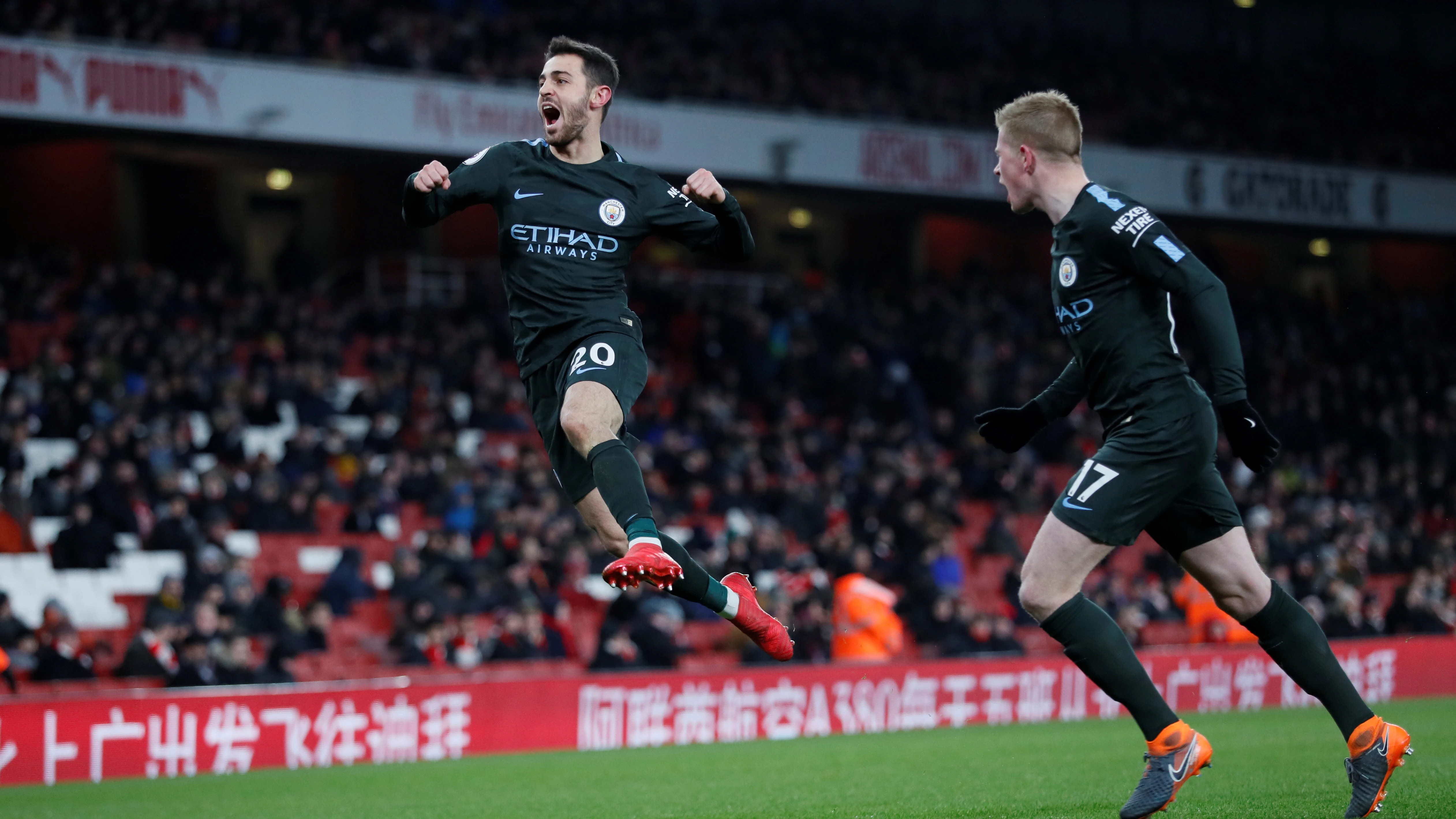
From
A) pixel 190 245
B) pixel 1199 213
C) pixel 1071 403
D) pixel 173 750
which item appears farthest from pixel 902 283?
Answer: pixel 1071 403

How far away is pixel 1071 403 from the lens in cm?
586

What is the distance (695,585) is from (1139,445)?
73.8 inches

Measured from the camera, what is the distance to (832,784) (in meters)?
8.42

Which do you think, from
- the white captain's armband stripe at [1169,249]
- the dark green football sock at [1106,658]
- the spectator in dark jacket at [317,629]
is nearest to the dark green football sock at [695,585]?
the dark green football sock at [1106,658]

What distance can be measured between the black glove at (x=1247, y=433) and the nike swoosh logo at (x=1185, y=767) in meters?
0.90

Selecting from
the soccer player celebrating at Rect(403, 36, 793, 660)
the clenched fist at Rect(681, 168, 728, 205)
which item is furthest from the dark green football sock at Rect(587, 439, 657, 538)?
the clenched fist at Rect(681, 168, 728, 205)

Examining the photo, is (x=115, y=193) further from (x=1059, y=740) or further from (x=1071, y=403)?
(x=1071, y=403)

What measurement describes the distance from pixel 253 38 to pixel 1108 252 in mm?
16934

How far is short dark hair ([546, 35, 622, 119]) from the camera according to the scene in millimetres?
6270

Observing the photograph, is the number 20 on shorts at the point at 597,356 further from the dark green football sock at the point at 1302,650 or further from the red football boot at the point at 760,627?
the dark green football sock at the point at 1302,650

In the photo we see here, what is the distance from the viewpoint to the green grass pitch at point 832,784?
6.52 m

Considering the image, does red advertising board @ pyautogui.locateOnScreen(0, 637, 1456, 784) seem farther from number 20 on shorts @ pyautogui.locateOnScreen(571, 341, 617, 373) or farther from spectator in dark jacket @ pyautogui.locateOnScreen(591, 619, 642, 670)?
number 20 on shorts @ pyautogui.locateOnScreen(571, 341, 617, 373)

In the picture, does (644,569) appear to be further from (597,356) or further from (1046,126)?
(1046,126)

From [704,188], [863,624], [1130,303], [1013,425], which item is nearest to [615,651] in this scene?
[863,624]
